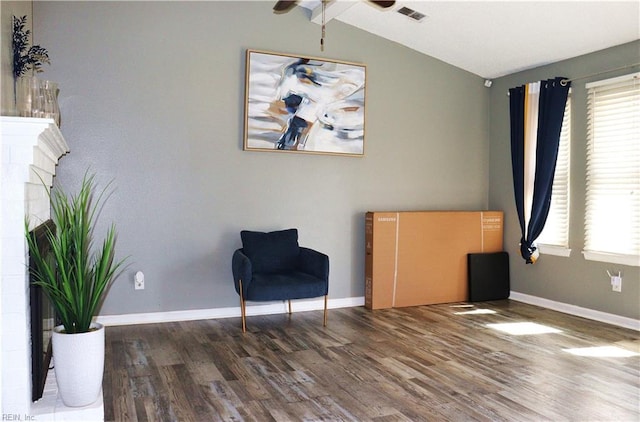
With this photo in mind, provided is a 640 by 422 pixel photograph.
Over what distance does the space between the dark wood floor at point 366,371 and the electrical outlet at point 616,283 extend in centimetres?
35

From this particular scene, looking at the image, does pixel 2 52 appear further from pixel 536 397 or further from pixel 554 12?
pixel 554 12

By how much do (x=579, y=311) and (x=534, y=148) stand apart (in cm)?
171

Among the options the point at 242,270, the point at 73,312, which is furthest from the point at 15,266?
the point at 242,270

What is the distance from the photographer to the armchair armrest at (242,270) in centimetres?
439

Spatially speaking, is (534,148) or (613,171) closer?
(613,171)

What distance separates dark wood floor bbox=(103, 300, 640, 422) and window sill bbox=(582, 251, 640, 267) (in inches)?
23.3

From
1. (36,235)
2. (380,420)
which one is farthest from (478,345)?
(36,235)

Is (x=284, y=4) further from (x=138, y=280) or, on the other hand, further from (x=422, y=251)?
(x=422, y=251)

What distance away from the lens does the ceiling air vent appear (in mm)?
4918

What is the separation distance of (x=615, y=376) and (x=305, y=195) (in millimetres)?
3090

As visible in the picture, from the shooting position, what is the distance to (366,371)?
3.58 meters

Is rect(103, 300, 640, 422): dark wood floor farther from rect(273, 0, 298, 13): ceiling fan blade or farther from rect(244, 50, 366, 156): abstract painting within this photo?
rect(273, 0, 298, 13): ceiling fan blade

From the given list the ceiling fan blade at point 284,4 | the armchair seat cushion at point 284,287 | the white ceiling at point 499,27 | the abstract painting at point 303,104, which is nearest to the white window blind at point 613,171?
the white ceiling at point 499,27

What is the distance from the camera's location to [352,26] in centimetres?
557
